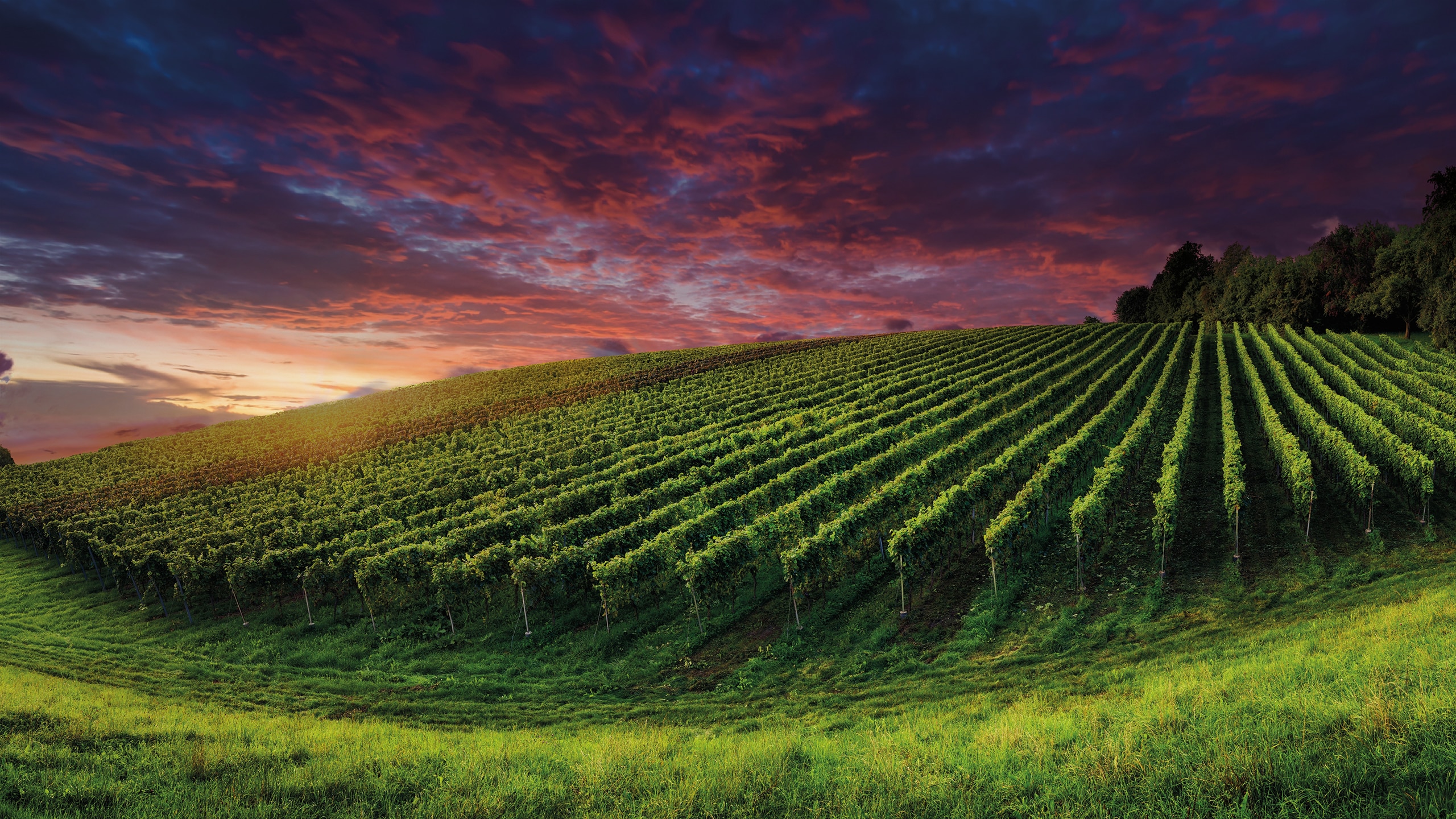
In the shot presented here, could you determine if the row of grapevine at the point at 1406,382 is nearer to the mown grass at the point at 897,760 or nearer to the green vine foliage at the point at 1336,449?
the green vine foliage at the point at 1336,449

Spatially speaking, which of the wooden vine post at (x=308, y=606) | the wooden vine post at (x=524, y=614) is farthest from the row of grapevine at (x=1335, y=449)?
the wooden vine post at (x=308, y=606)

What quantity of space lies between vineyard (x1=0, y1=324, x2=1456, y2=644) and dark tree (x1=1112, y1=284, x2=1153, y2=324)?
8465 centimetres

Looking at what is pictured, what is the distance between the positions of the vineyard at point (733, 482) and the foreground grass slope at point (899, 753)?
6.49 m

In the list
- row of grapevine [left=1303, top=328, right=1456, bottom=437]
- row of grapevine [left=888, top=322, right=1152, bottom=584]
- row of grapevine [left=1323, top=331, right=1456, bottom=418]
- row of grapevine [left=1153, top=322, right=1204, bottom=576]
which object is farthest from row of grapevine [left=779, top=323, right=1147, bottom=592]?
row of grapevine [left=1323, top=331, right=1456, bottom=418]

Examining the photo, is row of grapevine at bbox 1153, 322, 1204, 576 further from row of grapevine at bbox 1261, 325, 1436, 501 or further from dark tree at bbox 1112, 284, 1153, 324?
dark tree at bbox 1112, 284, 1153, 324

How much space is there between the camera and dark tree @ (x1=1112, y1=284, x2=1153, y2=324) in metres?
140

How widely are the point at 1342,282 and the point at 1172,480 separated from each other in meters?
102

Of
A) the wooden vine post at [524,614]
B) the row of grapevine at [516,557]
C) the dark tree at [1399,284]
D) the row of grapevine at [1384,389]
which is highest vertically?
the dark tree at [1399,284]

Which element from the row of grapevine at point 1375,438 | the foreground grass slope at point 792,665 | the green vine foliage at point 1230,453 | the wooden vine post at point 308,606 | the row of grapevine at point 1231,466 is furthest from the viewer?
the wooden vine post at point 308,606

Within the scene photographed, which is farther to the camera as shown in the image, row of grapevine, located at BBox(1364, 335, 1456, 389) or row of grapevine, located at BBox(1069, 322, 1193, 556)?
row of grapevine, located at BBox(1364, 335, 1456, 389)

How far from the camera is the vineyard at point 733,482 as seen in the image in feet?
65.6

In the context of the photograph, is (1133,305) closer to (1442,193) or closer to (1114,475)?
(1442,193)

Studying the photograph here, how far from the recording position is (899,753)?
786cm

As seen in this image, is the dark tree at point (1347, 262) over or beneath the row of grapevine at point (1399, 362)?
over
